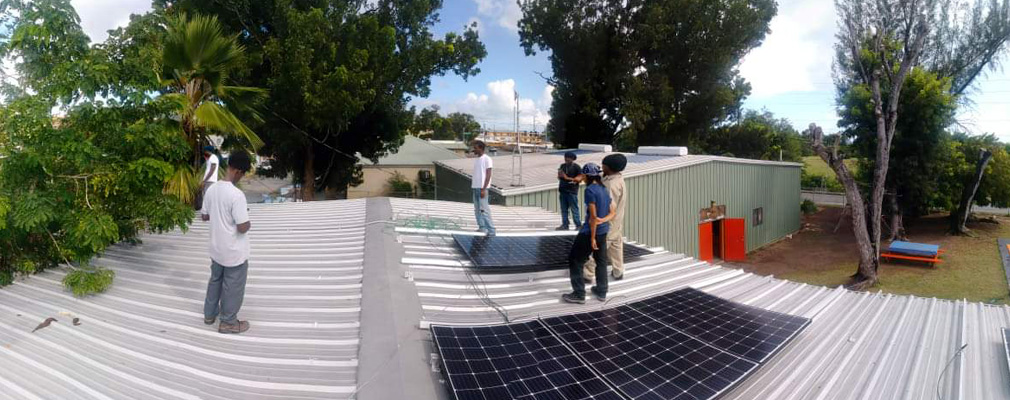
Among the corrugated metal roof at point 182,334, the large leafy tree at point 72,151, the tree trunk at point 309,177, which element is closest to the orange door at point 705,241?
the corrugated metal roof at point 182,334

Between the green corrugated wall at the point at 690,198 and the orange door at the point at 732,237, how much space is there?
0.50 meters

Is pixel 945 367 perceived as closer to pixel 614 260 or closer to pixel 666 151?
pixel 614 260

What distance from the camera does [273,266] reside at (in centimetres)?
559

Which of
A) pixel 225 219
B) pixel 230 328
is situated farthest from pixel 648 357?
pixel 225 219

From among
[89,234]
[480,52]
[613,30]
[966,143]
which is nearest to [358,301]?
[89,234]

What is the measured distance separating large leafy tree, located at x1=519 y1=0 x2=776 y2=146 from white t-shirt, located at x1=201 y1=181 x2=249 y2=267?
27005mm

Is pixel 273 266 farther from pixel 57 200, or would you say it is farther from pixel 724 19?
pixel 724 19

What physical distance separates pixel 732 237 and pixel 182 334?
64.3 feet

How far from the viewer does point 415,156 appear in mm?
32750

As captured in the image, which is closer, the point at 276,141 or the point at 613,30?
the point at 276,141

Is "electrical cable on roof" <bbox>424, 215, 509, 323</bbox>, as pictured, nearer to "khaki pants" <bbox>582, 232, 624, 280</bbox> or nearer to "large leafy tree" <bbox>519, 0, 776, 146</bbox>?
"khaki pants" <bbox>582, 232, 624, 280</bbox>

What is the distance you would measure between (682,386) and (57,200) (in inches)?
236

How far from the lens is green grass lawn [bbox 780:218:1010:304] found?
15403mm

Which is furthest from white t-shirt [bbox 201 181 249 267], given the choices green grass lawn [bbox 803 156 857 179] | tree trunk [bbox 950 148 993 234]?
green grass lawn [bbox 803 156 857 179]
